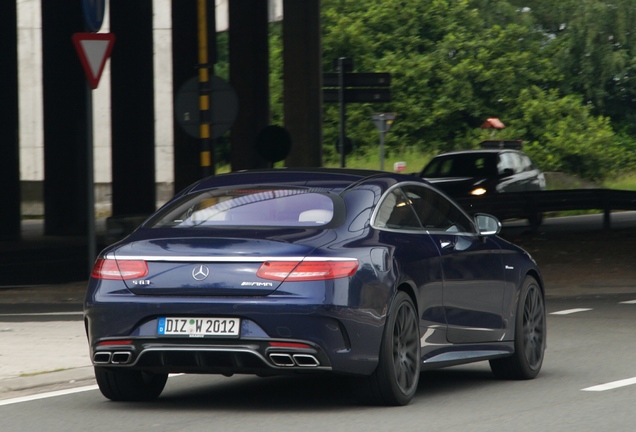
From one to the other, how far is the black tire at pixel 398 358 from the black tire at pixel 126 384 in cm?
143

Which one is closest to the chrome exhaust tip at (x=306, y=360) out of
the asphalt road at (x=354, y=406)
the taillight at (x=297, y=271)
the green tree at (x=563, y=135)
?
the asphalt road at (x=354, y=406)

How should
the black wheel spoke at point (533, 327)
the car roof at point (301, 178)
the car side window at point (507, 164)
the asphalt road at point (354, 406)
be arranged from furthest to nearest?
1. the car side window at point (507, 164)
2. the black wheel spoke at point (533, 327)
3. the car roof at point (301, 178)
4. the asphalt road at point (354, 406)

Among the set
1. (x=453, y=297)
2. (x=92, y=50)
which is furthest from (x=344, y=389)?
(x=92, y=50)

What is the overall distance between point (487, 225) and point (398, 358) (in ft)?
5.85

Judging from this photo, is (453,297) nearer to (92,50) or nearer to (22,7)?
(92,50)

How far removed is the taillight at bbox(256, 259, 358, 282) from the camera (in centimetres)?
794

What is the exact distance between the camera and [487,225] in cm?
988

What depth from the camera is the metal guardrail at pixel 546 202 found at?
28328 mm

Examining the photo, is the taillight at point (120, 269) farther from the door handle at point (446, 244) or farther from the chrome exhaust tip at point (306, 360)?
the door handle at point (446, 244)

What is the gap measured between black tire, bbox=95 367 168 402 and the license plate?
0.71 meters

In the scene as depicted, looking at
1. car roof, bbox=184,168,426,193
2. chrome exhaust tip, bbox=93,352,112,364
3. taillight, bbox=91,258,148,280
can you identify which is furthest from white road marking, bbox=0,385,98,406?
car roof, bbox=184,168,426,193

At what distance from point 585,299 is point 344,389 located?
329 inches

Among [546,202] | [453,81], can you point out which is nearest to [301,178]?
[546,202]

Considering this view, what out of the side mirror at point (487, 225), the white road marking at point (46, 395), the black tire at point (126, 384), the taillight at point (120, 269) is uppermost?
the side mirror at point (487, 225)
